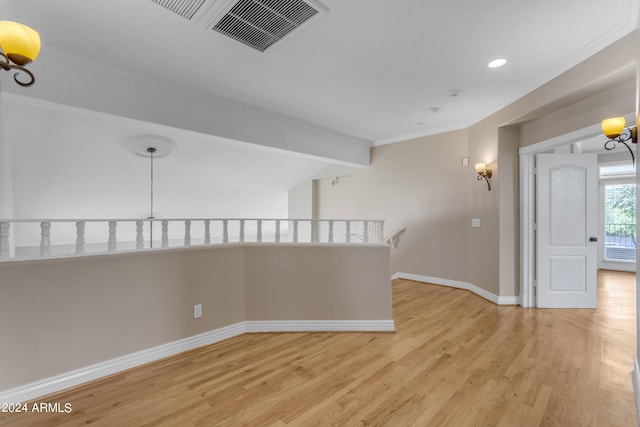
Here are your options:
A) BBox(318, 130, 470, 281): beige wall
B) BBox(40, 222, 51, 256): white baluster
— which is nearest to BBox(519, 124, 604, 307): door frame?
BBox(318, 130, 470, 281): beige wall

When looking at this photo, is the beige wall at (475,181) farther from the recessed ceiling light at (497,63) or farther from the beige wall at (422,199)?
the recessed ceiling light at (497,63)

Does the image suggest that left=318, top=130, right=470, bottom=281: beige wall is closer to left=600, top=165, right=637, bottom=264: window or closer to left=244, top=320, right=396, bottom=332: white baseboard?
left=244, top=320, right=396, bottom=332: white baseboard

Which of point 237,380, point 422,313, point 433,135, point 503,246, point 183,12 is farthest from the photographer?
point 433,135

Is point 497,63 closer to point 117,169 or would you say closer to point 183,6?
point 183,6

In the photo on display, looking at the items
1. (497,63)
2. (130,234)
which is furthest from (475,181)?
(130,234)

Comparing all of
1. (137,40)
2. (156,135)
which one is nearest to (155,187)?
(156,135)

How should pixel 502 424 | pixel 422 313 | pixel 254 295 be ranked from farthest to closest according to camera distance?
pixel 422 313
pixel 254 295
pixel 502 424

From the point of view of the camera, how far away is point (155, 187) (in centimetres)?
449

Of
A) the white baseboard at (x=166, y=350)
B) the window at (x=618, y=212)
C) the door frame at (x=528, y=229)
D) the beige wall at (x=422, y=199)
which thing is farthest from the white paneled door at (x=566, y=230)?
the window at (x=618, y=212)

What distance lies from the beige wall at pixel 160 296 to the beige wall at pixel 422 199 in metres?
2.12

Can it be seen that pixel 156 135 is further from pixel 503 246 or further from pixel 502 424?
pixel 503 246

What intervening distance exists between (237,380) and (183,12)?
8.50 ft

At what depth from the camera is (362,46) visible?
2309mm

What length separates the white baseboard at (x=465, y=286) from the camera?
375cm
